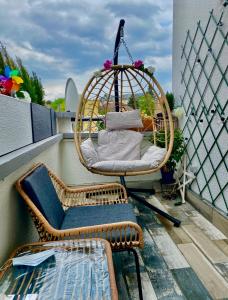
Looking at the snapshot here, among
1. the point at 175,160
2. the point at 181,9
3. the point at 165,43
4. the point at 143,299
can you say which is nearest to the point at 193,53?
the point at 181,9

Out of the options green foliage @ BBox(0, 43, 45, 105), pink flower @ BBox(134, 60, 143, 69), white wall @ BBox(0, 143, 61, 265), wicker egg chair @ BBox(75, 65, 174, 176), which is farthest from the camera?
wicker egg chair @ BBox(75, 65, 174, 176)

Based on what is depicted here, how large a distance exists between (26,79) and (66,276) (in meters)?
1.79

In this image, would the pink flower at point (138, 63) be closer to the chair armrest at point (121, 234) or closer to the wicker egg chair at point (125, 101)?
the wicker egg chair at point (125, 101)

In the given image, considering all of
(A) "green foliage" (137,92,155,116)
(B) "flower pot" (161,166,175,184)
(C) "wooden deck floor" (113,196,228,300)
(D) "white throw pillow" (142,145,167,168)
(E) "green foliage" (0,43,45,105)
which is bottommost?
(C) "wooden deck floor" (113,196,228,300)

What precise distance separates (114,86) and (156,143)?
32.7 inches

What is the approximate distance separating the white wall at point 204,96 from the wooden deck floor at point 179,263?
343 millimetres

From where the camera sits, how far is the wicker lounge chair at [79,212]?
118 centimetres

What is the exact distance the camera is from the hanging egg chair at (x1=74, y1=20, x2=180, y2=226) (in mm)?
2311

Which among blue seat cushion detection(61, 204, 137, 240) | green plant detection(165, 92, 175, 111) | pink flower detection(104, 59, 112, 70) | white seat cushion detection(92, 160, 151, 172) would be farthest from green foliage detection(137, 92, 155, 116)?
blue seat cushion detection(61, 204, 137, 240)

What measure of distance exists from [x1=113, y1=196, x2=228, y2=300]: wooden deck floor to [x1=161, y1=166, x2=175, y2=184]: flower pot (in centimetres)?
80

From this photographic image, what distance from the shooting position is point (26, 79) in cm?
219

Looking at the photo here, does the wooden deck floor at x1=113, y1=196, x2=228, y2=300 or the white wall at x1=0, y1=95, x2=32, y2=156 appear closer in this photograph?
the white wall at x1=0, y1=95, x2=32, y2=156

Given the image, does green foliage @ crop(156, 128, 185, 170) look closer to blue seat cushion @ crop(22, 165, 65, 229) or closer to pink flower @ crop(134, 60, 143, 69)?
pink flower @ crop(134, 60, 143, 69)

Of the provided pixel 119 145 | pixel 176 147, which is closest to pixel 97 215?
pixel 119 145
